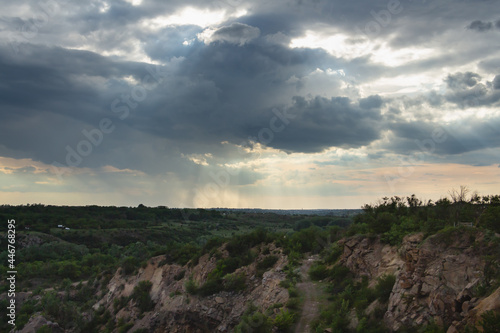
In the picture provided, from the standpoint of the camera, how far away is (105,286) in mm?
34469

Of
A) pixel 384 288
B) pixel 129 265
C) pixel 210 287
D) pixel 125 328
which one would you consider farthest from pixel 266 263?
pixel 129 265

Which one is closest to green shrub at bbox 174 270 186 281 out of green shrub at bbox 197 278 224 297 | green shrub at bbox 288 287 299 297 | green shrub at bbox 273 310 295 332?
green shrub at bbox 197 278 224 297

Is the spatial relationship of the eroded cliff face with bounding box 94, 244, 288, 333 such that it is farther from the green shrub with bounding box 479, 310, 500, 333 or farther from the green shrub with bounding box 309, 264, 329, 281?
the green shrub with bounding box 479, 310, 500, 333

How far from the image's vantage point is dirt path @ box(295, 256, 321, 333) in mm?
15773

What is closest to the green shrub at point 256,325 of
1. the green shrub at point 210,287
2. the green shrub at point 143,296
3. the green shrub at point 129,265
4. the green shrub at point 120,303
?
the green shrub at point 210,287

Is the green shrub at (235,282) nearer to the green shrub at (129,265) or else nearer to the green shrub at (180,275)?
the green shrub at (180,275)

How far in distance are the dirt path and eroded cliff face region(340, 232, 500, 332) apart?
13.2 feet

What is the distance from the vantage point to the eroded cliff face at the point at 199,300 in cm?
2004

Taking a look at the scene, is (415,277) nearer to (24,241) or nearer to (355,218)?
(355,218)

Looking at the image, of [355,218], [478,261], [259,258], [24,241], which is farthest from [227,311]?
[24,241]

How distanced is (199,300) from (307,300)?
8072mm

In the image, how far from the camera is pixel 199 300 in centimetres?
2220

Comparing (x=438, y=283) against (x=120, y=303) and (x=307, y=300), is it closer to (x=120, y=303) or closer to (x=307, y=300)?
(x=307, y=300)

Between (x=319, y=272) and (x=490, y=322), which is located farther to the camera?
(x=319, y=272)
